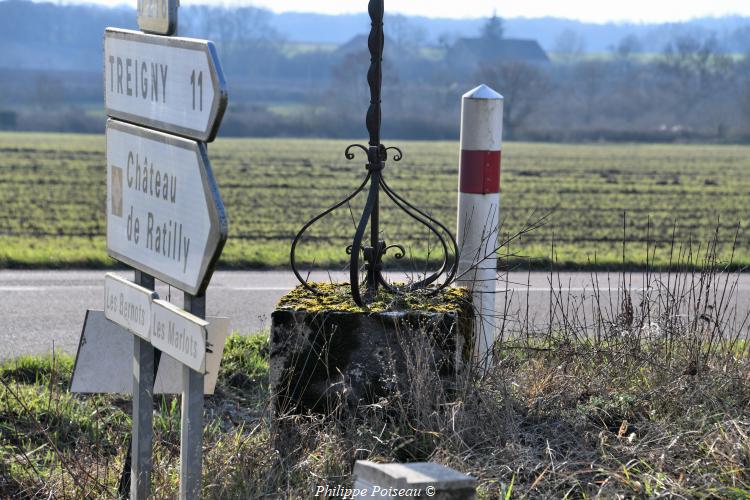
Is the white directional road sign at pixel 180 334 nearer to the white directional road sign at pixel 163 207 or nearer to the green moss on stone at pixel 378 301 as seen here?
the white directional road sign at pixel 163 207

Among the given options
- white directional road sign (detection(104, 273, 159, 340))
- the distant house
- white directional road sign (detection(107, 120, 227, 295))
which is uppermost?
the distant house

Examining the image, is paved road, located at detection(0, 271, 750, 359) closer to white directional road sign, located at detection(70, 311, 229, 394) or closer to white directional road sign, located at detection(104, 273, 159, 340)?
white directional road sign, located at detection(70, 311, 229, 394)

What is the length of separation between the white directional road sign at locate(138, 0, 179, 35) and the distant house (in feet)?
415

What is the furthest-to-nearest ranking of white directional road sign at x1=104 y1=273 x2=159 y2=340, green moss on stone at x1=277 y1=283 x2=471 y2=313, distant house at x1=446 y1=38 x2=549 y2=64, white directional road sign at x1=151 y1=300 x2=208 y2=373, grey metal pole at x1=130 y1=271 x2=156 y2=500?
distant house at x1=446 y1=38 x2=549 y2=64 → green moss on stone at x1=277 y1=283 x2=471 y2=313 → grey metal pole at x1=130 y1=271 x2=156 y2=500 → white directional road sign at x1=104 y1=273 x2=159 y2=340 → white directional road sign at x1=151 y1=300 x2=208 y2=373

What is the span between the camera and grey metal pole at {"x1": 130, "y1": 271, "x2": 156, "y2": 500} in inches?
122

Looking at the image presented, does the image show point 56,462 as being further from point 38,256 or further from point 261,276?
point 38,256

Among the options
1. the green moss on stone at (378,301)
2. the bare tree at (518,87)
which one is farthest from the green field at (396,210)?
the bare tree at (518,87)

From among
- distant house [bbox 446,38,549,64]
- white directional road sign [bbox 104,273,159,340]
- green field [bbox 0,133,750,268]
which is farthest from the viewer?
distant house [bbox 446,38,549,64]

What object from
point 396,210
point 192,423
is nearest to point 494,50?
point 396,210

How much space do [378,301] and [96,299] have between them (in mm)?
4257

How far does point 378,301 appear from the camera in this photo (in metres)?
4.19

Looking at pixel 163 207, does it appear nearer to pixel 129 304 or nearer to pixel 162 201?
pixel 162 201

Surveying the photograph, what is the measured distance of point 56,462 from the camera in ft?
13.2

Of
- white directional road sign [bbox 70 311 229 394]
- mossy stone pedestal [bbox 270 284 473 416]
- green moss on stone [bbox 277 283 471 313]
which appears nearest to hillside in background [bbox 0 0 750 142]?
green moss on stone [bbox 277 283 471 313]
